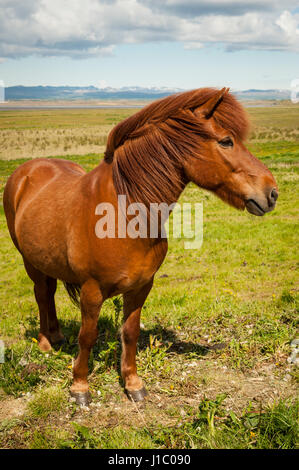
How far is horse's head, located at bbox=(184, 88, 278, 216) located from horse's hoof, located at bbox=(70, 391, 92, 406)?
8.05 feet

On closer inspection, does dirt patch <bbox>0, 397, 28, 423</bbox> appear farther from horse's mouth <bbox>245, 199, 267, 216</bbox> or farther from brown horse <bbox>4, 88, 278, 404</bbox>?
horse's mouth <bbox>245, 199, 267, 216</bbox>

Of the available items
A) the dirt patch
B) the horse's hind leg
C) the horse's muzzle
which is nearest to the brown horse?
the horse's muzzle

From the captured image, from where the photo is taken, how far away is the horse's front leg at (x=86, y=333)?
10.9 feet

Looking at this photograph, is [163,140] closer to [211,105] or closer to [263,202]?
[211,105]

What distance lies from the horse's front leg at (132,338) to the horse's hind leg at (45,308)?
57.3 inches

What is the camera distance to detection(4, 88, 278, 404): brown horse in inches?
109

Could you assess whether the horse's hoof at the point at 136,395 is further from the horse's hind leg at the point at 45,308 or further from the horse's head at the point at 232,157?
the horse's head at the point at 232,157

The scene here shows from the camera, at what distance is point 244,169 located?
9.07 ft

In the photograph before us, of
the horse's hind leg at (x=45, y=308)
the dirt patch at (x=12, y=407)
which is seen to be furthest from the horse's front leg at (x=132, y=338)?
the horse's hind leg at (x=45, y=308)

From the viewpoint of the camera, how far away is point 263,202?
277 cm

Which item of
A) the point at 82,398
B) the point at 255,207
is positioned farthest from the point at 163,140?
the point at 82,398

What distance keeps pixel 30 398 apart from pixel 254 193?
2952 mm

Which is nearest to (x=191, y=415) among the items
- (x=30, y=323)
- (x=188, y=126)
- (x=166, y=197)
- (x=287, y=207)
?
(x=166, y=197)
